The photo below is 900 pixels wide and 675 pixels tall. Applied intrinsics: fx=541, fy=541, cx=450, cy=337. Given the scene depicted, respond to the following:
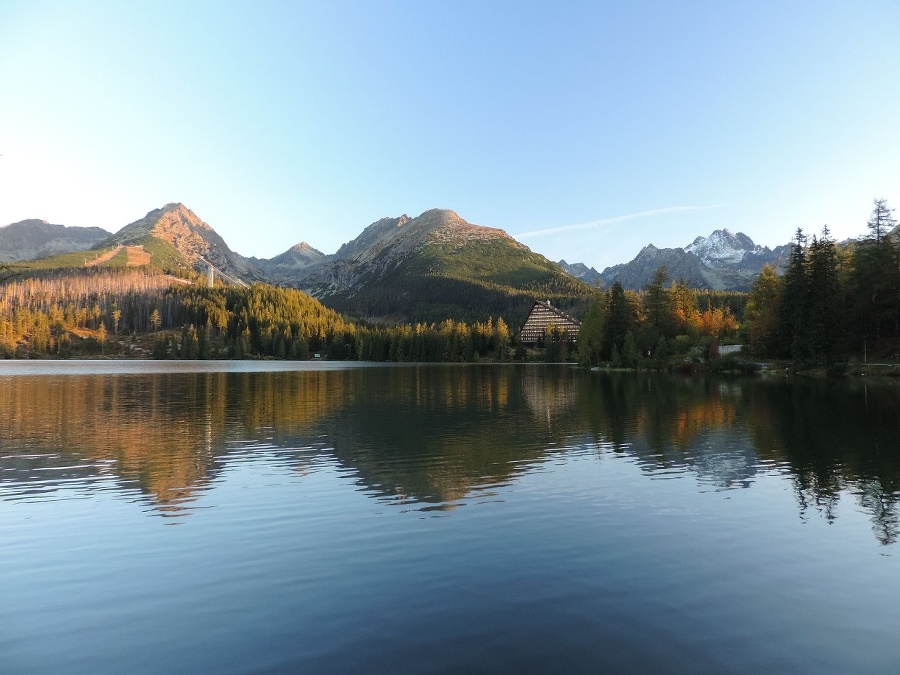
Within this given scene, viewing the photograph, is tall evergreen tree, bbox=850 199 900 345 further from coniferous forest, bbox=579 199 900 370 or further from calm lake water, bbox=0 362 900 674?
calm lake water, bbox=0 362 900 674

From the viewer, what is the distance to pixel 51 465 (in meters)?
31.6

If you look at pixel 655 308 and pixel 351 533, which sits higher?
pixel 655 308

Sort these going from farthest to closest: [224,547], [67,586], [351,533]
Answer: [351,533] < [224,547] < [67,586]

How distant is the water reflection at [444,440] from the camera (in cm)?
2712

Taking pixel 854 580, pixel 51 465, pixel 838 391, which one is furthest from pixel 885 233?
pixel 51 465

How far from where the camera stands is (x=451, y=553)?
1794 cm

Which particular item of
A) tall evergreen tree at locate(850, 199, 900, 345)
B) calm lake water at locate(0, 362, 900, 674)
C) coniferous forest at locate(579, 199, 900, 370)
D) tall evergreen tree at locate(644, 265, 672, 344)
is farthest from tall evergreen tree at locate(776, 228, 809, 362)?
calm lake water at locate(0, 362, 900, 674)

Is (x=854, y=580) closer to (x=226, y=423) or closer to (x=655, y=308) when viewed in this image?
(x=226, y=423)

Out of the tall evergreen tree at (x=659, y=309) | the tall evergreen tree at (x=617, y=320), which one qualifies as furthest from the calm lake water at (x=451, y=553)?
the tall evergreen tree at (x=617, y=320)

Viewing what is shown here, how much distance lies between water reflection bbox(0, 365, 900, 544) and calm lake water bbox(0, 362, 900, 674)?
0.34 meters

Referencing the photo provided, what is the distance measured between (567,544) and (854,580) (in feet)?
27.3

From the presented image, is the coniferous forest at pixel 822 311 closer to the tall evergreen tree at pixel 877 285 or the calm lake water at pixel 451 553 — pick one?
the tall evergreen tree at pixel 877 285

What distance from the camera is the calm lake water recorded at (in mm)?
12117

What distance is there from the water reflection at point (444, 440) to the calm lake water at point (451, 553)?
1.10 feet
